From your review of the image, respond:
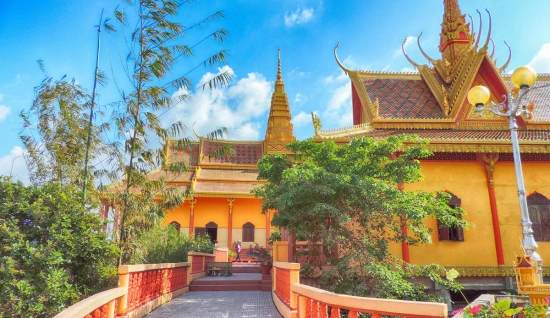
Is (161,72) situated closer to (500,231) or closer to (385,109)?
(385,109)

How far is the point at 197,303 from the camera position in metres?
8.41

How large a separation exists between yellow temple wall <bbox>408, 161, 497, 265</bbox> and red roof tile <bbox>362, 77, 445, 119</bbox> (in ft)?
8.15

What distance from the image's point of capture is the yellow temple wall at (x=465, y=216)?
9984mm

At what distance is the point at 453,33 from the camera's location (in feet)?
47.9

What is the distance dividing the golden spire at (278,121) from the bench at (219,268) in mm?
11520

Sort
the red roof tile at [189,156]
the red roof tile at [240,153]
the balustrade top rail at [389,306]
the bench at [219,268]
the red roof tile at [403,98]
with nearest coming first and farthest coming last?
1. the balustrade top rail at [389,306]
2. the red roof tile at [403,98]
3. the bench at [219,268]
4. the red roof tile at [189,156]
5. the red roof tile at [240,153]

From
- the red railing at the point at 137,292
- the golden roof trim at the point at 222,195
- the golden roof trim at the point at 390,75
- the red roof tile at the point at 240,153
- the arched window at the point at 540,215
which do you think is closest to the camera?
the red railing at the point at 137,292

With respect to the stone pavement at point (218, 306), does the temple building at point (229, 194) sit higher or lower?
higher

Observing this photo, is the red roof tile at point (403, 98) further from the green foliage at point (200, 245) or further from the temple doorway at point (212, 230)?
the temple doorway at point (212, 230)

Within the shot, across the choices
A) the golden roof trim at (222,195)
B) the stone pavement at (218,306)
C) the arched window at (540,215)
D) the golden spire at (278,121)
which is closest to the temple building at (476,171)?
the arched window at (540,215)

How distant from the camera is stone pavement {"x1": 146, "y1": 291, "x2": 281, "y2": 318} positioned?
7016 mm

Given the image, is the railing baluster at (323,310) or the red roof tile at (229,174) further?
the red roof tile at (229,174)

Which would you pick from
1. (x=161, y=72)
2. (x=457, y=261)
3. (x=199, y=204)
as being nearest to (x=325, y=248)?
(x=457, y=261)

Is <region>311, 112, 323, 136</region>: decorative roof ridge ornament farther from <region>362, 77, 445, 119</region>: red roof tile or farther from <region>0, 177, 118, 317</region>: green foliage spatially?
<region>0, 177, 118, 317</region>: green foliage
